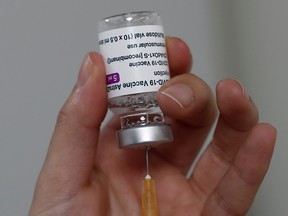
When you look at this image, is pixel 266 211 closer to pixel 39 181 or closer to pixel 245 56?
pixel 245 56

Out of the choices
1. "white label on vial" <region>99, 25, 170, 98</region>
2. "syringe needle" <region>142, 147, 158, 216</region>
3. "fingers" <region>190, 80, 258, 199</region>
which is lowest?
"syringe needle" <region>142, 147, 158, 216</region>

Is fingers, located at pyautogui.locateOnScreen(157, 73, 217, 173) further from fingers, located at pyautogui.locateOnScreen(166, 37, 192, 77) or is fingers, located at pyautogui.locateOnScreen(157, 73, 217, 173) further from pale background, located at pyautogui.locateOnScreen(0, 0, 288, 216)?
pale background, located at pyautogui.locateOnScreen(0, 0, 288, 216)

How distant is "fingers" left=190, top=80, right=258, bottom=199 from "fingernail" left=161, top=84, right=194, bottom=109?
51mm

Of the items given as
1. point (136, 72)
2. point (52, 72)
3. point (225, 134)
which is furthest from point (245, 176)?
point (52, 72)

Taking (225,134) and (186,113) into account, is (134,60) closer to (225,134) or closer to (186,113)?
(186,113)

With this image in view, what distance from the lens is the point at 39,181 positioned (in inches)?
32.0

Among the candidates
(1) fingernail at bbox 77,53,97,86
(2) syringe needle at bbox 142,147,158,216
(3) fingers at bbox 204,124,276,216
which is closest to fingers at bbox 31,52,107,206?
(1) fingernail at bbox 77,53,97,86

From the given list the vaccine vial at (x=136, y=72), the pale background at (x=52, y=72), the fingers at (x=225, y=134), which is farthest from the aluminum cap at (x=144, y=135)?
the pale background at (x=52, y=72)

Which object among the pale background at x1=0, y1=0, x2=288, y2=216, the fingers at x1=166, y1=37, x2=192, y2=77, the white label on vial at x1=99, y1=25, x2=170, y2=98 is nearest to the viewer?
the white label on vial at x1=99, y1=25, x2=170, y2=98

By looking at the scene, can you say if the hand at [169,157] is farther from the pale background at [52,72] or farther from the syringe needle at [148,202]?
the pale background at [52,72]

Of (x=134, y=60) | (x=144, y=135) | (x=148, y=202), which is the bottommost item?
(x=148, y=202)

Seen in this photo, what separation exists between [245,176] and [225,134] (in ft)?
0.43

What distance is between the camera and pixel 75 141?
80cm

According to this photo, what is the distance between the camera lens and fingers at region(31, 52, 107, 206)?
0.78m
